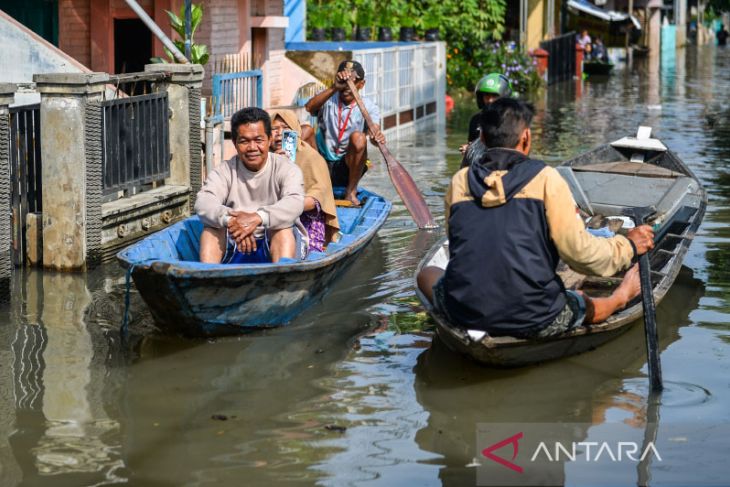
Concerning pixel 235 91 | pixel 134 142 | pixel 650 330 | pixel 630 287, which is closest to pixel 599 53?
pixel 235 91

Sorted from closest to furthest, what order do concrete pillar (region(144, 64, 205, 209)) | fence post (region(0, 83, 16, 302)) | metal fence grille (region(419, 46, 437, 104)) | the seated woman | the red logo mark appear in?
the red logo mark → fence post (region(0, 83, 16, 302)) → the seated woman → concrete pillar (region(144, 64, 205, 209)) → metal fence grille (region(419, 46, 437, 104))

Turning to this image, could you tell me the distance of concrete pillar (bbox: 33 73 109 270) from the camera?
9.80m

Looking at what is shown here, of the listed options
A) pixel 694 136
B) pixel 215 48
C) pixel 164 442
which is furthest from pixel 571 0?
pixel 164 442

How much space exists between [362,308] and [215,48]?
984 cm

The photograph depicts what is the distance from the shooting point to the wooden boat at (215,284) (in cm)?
731

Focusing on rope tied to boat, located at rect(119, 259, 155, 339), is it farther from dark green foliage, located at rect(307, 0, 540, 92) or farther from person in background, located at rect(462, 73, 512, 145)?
dark green foliage, located at rect(307, 0, 540, 92)

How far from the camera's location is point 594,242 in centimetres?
666

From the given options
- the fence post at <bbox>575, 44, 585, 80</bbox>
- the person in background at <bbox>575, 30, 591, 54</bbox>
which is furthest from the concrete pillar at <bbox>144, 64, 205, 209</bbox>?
the person in background at <bbox>575, 30, 591, 54</bbox>

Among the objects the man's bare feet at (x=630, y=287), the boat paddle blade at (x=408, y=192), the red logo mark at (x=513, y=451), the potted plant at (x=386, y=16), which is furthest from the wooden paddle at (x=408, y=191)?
the potted plant at (x=386, y=16)

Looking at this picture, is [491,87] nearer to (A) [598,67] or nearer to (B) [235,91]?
(B) [235,91]

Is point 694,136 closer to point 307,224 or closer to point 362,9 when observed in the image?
point 362,9

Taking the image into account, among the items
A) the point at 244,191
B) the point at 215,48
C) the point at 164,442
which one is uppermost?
the point at 215,48

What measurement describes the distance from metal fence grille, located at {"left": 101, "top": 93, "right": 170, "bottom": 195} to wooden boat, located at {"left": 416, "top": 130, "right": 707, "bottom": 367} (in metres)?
3.57

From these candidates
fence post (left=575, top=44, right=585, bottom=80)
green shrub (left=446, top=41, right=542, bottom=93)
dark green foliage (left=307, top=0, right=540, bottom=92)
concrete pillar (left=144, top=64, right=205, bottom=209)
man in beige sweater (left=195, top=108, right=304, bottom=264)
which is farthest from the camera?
fence post (left=575, top=44, right=585, bottom=80)
